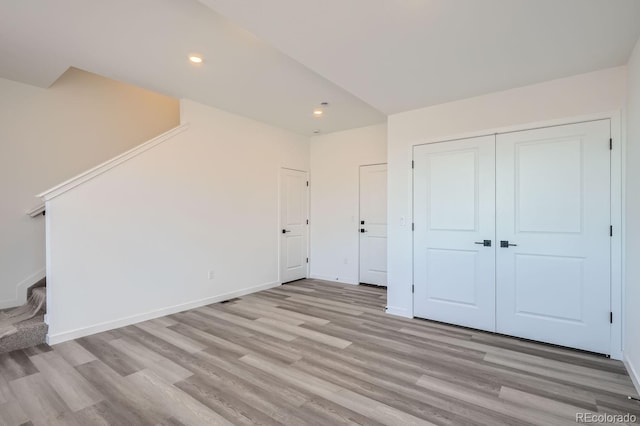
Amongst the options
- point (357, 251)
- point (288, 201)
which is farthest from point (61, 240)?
point (357, 251)

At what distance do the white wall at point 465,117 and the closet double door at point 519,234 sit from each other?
0.42 ft

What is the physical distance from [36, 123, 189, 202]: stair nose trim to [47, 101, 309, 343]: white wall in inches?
2.1

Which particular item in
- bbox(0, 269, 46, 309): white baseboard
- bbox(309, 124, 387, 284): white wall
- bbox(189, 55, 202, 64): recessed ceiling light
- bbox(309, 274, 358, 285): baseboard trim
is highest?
bbox(189, 55, 202, 64): recessed ceiling light

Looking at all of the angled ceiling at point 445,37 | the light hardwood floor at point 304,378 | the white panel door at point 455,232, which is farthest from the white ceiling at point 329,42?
the light hardwood floor at point 304,378

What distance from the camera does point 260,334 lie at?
3357 mm

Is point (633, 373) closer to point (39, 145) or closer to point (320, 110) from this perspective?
point (320, 110)

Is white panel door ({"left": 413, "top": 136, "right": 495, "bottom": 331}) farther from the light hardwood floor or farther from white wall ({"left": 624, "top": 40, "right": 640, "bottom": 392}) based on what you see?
white wall ({"left": 624, "top": 40, "right": 640, "bottom": 392})

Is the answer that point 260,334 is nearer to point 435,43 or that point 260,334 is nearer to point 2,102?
point 435,43

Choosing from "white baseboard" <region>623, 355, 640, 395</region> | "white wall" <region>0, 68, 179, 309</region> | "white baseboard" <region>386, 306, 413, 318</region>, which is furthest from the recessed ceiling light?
"white baseboard" <region>623, 355, 640, 395</region>

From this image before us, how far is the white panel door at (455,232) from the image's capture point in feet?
11.2

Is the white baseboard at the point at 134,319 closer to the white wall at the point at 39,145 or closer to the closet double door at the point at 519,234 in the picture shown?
the white wall at the point at 39,145

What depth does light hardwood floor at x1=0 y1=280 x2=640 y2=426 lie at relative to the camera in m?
2.02

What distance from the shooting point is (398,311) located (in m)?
4.00

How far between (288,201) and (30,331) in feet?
12.6
